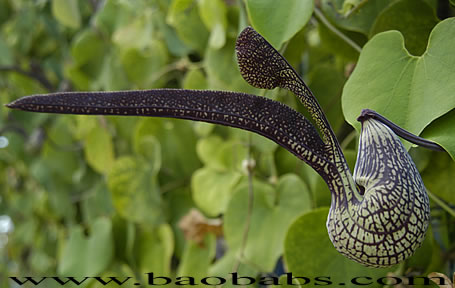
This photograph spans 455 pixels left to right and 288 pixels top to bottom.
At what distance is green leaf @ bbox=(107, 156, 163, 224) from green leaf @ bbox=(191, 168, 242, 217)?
87mm

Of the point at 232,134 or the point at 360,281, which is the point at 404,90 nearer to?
the point at 360,281

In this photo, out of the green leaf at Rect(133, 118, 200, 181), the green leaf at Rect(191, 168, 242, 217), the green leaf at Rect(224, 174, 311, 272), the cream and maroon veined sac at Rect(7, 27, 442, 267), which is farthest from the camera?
the green leaf at Rect(133, 118, 200, 181)

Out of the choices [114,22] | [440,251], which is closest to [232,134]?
[440,251]

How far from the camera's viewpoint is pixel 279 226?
1.44 ft

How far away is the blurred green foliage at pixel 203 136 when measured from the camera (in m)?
0.29

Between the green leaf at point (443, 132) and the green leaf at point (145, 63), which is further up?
the green leaf at point (145, 63)

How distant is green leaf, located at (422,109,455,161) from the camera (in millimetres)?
236

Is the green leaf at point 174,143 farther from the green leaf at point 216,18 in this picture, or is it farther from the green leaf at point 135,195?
the green leaf at point 216,18

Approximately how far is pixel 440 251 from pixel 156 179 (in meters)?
0.38

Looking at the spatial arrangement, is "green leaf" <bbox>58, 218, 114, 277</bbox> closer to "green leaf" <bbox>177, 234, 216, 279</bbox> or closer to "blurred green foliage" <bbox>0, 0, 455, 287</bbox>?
"blurred green foliage" <bbox>0, 0, 455, 287</bbox>

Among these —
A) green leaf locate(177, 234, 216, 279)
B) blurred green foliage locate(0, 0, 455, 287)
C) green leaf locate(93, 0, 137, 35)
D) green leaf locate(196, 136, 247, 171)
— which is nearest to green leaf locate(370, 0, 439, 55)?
blurred green foliage locate(0, 0, 455, 287)

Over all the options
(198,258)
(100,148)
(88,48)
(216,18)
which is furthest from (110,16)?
(198,258)

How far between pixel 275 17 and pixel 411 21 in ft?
0.33

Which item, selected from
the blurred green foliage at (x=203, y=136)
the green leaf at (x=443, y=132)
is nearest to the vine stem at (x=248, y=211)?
the blurred green foliage at (x=203, y=136)
